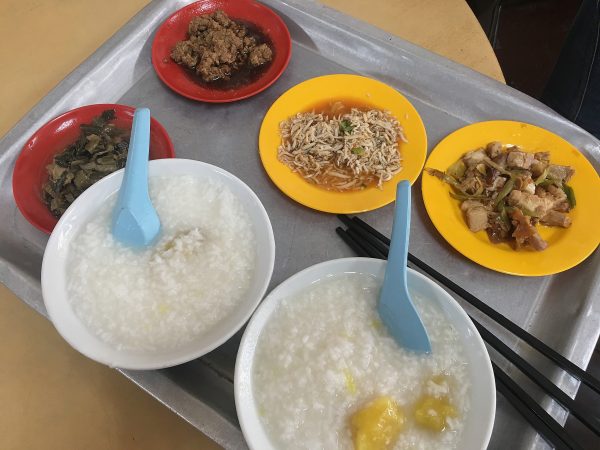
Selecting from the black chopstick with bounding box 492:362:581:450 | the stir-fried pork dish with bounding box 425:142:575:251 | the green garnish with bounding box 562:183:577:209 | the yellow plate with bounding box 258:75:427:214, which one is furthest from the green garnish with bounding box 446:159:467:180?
the black chopstick with bounding box 492:362:581:450

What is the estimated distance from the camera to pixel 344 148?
185cm

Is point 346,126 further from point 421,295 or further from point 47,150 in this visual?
point 47,150

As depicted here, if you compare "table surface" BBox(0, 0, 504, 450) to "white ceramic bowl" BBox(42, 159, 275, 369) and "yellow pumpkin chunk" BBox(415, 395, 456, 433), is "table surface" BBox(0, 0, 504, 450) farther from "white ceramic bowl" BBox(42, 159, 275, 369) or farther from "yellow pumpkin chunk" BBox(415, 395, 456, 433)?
"yellow pumpkin chunk" BBox(415, 395, 456, 433)

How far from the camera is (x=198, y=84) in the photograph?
80.0 inches

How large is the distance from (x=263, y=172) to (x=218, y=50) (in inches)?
24.6

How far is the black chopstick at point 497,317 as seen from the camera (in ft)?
4.17

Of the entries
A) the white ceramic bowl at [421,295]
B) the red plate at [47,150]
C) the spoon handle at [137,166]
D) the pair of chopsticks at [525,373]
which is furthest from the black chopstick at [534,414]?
the red plate at [47,150]

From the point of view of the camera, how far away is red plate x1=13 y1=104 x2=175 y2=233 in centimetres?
164

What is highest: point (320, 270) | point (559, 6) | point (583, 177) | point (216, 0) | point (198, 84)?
point (216, 0)

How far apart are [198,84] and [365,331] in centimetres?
137

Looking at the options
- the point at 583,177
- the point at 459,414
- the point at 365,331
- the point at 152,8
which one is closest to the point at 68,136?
the point at 152,8

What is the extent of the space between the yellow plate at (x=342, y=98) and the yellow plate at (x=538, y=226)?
98 mm

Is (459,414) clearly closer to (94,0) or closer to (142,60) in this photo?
(142,60)

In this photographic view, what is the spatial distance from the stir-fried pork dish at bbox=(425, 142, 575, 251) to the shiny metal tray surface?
0.14 m
